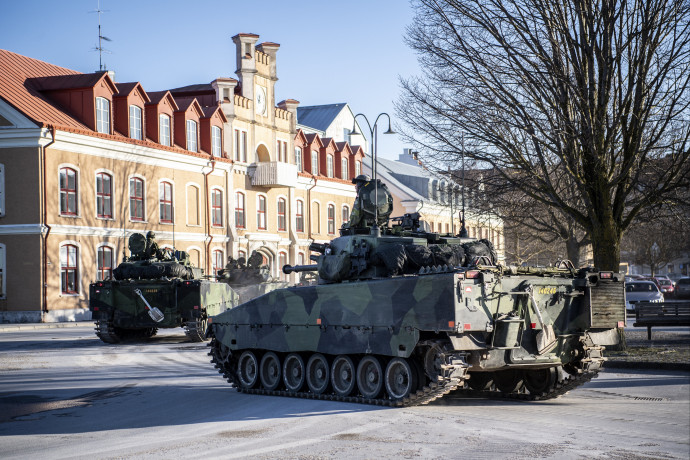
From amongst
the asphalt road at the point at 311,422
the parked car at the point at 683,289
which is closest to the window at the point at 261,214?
the parked car at the point at 683,289

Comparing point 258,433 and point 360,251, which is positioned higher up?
point 360,251

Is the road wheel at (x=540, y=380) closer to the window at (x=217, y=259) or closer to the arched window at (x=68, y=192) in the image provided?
the arched window at (x=68, y=192)

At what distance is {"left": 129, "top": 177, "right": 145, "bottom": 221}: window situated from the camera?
41.5 m

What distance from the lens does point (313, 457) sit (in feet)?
30.9

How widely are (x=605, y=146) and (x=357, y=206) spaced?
22.3 ft

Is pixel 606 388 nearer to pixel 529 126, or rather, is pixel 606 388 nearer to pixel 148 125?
pixel 529 126

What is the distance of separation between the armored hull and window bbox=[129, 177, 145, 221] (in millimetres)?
26150

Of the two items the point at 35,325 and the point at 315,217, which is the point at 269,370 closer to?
the point at 35,325

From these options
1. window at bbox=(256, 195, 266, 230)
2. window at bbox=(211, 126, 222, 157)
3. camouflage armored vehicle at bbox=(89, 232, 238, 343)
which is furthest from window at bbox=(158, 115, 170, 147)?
camouflage armored vehicle at bbox=(89, 232, 238, 343)

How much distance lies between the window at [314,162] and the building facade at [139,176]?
6 cm

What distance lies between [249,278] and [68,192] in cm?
945

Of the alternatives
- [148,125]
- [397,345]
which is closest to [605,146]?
[397,345]

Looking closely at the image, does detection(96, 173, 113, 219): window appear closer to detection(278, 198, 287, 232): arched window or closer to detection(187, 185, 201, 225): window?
detection(187, 185, 201, 225): window

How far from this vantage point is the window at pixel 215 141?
155ft
